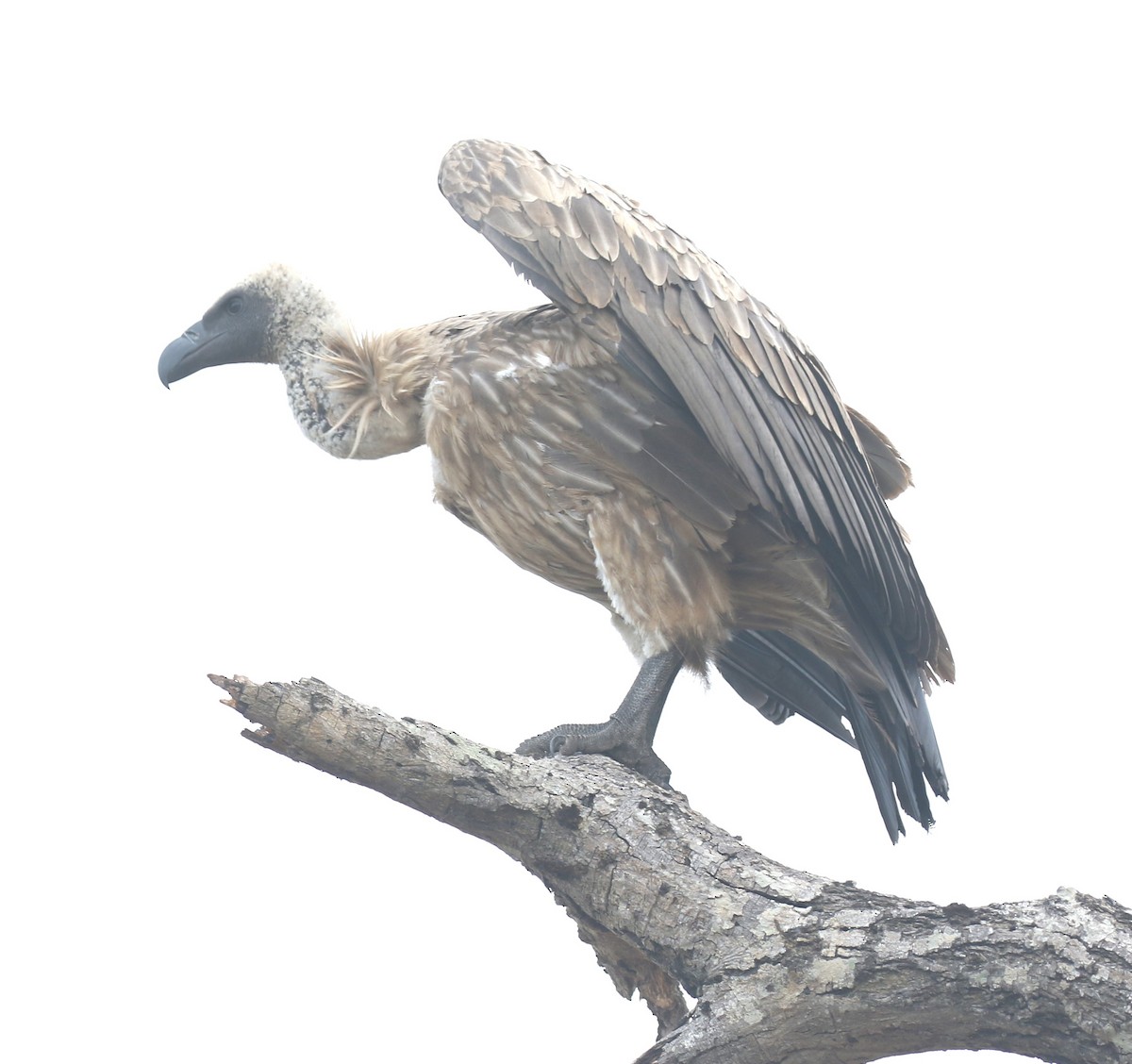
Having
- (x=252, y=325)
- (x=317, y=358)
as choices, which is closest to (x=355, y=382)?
(x=317, y=358)

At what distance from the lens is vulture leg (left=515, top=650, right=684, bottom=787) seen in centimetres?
445

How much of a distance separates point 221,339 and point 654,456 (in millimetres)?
1831

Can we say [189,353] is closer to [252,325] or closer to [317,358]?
[252,325]

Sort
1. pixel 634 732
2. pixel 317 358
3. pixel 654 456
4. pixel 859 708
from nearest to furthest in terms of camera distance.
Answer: pixel 654 456 < pixel 634 732 < pixel 859 708 < pixel 317 358

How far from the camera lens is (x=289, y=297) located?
16.8 ft

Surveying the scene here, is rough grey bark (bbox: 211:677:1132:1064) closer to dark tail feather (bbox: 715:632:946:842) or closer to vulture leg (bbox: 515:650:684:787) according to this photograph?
vulture leg (bbox: 515:650:684:787)

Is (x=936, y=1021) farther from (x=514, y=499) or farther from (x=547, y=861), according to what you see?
(x=514, y=499)

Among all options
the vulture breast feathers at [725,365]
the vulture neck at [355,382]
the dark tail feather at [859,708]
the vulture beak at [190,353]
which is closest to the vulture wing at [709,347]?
the vulture breast feathers at [725,365]

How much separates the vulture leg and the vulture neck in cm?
110

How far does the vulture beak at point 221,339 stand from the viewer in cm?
517

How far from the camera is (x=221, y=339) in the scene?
17.1 ft

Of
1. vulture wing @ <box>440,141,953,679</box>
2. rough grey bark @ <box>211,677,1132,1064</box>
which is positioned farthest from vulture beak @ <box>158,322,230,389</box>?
rough grey bark @ <box>211,677,1132,1064</box>

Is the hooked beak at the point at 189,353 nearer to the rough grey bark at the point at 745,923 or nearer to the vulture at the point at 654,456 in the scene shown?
the vulture at the point at 654,456

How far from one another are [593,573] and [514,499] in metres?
0.37
